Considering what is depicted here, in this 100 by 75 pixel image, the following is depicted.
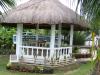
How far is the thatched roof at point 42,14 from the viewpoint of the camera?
14.8m

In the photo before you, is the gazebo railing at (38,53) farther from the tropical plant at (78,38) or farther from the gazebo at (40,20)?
the tropical plant at (78,38)

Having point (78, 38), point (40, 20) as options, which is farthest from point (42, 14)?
point (78, 38)

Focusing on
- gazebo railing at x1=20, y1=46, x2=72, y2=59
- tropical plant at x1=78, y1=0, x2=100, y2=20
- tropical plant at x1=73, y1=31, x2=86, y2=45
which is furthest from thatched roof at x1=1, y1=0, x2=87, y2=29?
tropical plant at x1=78, y1=0, x2=100, y2=20

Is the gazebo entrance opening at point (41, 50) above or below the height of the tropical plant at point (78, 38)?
below

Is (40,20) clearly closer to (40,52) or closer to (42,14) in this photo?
(42,14)

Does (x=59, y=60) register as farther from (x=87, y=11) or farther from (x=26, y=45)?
(x=87, y=11)

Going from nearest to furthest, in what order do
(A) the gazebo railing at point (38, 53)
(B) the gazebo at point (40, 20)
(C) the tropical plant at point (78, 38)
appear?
(B) the gazebo at point (40, 20)
(A) the gazebo railing at point (38, 53)
(C) the tropical plant at point (78, 38)

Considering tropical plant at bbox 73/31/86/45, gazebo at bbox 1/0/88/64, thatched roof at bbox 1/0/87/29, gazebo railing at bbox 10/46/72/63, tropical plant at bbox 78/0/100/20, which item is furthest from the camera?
tropical plant at bbox 73/31/86/45

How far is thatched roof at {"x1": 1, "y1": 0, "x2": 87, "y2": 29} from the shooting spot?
14828 mm

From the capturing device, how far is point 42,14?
15.1m

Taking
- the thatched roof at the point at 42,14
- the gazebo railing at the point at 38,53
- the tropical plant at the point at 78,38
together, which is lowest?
the gazebo railing at the point at 38,53

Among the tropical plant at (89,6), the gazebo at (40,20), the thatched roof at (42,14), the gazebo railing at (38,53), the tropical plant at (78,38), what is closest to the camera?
the tropical plant at (89,6)

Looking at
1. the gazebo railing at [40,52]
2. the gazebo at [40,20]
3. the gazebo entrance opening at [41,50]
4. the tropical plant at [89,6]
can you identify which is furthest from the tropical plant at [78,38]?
the tropical plant at [89,6]

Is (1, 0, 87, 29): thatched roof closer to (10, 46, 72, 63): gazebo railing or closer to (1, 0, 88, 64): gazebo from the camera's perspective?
(1, 0, 88, 64): gazebo
